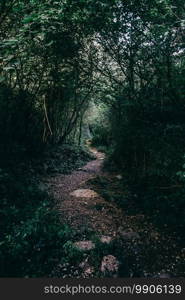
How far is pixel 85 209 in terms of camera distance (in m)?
6.32

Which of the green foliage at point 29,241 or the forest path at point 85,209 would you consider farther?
the forest path at point 85,209

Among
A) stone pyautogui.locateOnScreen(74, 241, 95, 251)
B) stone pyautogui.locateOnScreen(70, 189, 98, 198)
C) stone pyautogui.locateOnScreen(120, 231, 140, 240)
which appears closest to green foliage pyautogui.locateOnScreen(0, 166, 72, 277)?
stone pyautogui.locateOnScreen(74, 241, 95, 251)

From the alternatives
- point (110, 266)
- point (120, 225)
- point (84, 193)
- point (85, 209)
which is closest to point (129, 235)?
point (120, 225)

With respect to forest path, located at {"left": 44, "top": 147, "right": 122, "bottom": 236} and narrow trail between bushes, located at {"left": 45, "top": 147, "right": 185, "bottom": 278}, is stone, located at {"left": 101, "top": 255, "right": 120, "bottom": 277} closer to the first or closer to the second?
A: narrow trail between bushes, located at {"left": 45, "top": 147, "right": 185, "bottom": 278}

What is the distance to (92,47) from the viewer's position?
33.0 feet

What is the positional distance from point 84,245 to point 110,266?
0.67 metres

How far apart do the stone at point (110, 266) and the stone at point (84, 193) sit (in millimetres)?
3040

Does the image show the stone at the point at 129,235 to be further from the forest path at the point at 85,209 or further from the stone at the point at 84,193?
the stone at the point at 84,193

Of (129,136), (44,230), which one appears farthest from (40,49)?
(44,230)

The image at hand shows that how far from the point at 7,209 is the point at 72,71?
688 centimetres

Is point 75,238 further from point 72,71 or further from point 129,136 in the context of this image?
point 72,71

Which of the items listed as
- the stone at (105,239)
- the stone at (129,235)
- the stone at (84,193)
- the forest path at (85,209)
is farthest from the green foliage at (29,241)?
the stone at (84,193)

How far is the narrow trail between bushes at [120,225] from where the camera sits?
4.31 metres

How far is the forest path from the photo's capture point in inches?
215
